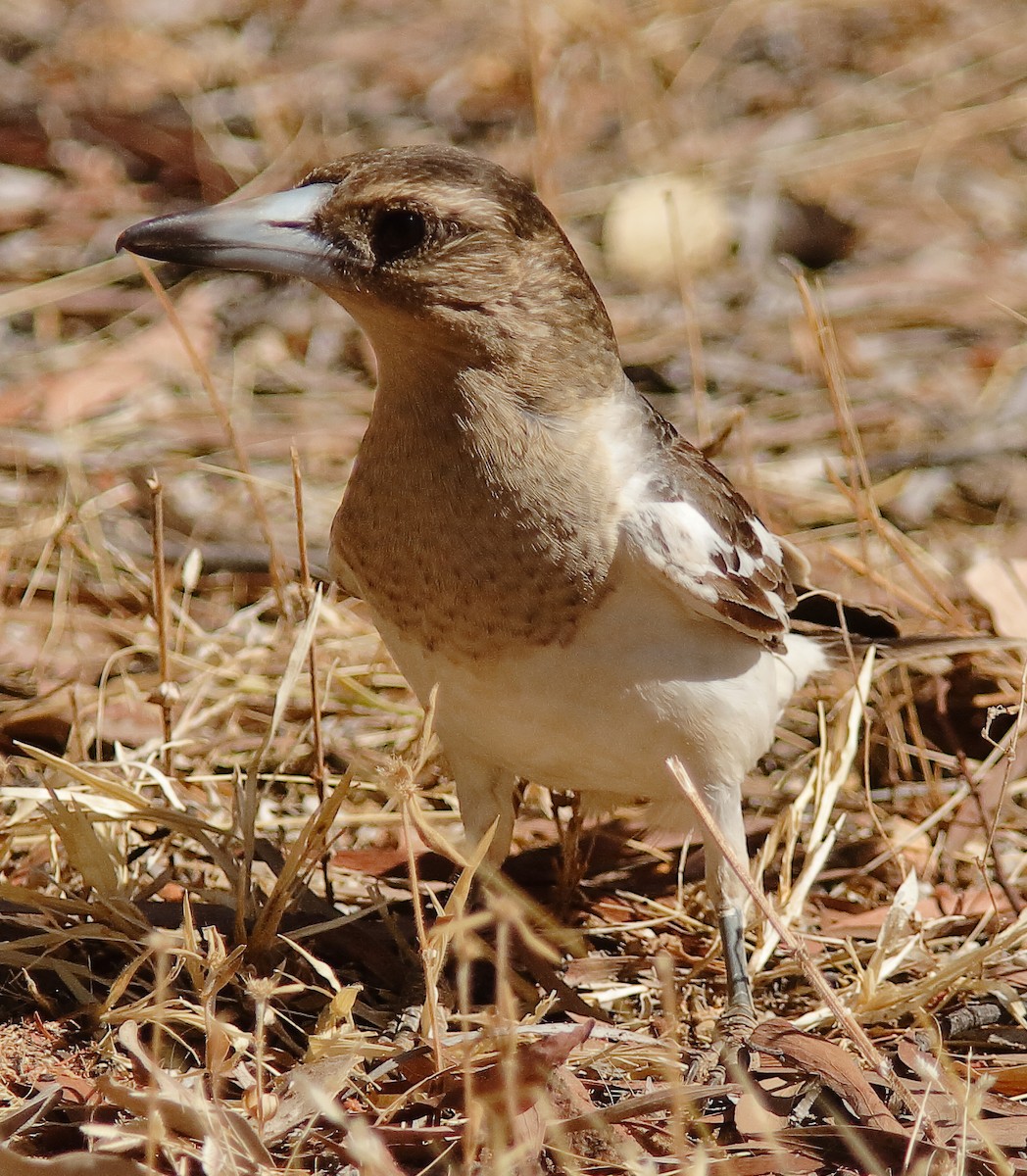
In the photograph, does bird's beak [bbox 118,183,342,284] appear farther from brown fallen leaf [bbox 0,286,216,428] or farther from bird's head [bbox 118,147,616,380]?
brown fallen leaf [bbox 0,286,216,428]

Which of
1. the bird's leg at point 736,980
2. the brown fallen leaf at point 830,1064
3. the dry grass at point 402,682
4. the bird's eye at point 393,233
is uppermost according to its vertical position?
the bird's eye at point 393,233

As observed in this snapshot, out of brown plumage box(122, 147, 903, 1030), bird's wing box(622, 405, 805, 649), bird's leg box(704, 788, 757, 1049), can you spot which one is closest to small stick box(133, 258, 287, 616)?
brown plumage box(122, 147, 903, 1030)

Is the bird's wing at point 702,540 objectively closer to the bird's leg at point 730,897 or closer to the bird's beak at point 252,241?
the bird's leg at point 730,897

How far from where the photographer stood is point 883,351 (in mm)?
6609

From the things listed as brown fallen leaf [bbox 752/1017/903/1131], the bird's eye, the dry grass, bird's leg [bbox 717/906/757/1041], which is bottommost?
bird's leg [bbox 717/906/757/1041]

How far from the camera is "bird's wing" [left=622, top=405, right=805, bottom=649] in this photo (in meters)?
3.26

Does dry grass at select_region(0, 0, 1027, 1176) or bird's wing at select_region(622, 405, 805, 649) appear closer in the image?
dry grass at select_region(0, 0, 1027, 1176)

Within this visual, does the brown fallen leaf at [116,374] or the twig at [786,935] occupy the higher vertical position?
the brown fallen leaf at [116,374]

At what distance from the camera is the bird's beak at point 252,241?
320 centimetres

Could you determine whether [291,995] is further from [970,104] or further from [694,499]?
[970,104]

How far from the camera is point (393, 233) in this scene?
322 cm

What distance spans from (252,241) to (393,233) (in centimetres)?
29

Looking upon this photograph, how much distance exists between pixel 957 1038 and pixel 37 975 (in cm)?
205

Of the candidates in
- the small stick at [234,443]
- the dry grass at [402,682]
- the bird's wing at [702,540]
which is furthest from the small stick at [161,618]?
the bird's wing at [702,540]
